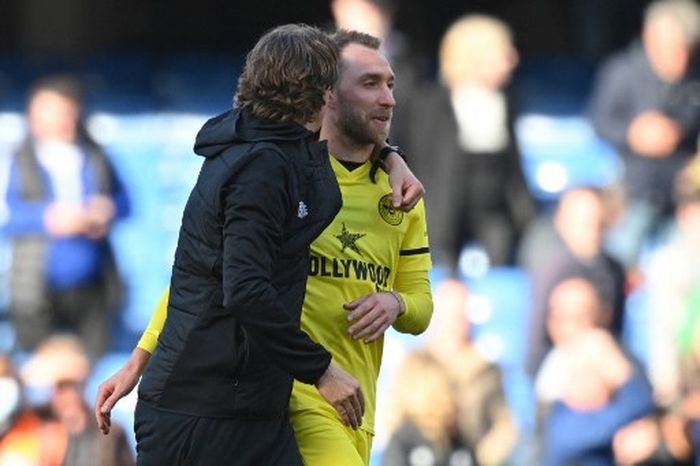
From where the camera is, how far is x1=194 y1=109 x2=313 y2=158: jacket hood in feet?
13.8

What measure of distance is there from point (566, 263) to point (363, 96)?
14.8 ft

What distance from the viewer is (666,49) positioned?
9.62m

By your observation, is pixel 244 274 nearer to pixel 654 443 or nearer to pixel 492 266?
pixel 492 266

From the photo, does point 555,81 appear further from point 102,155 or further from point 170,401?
point 170,401

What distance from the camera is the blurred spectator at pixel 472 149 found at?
937 centimetres

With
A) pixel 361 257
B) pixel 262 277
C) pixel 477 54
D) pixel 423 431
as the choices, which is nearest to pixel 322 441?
pixel 361 257

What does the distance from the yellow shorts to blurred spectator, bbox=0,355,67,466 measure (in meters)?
4.53

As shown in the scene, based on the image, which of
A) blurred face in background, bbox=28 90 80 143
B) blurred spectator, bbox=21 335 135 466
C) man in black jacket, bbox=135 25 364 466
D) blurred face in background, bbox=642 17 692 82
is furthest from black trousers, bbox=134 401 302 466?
blurred face in background, bbox=642 17 692 82

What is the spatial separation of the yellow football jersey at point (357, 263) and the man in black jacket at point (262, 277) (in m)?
0.60

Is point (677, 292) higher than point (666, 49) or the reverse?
the reverse

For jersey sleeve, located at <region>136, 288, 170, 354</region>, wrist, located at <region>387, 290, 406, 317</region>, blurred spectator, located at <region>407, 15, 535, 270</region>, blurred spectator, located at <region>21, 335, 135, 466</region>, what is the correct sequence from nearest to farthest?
jersey sleeve, located at <region>136, 288, 170, 354</region>
wrist, located at <region>387, 290, 406, 317</region>
blurred spectator, located at <region>21, 335, 135, 466</region>
blurred spectator, located at <region>407, 15, 535, 270</region>

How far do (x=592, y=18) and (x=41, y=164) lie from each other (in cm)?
300

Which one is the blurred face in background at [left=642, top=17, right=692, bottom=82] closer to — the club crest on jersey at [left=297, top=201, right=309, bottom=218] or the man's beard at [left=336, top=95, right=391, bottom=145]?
the man's beard at [left=336, top=95, right=391, bottom=145]

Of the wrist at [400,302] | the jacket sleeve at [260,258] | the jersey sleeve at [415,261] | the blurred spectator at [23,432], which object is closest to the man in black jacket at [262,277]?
the jacket sleeve at [260,258]
